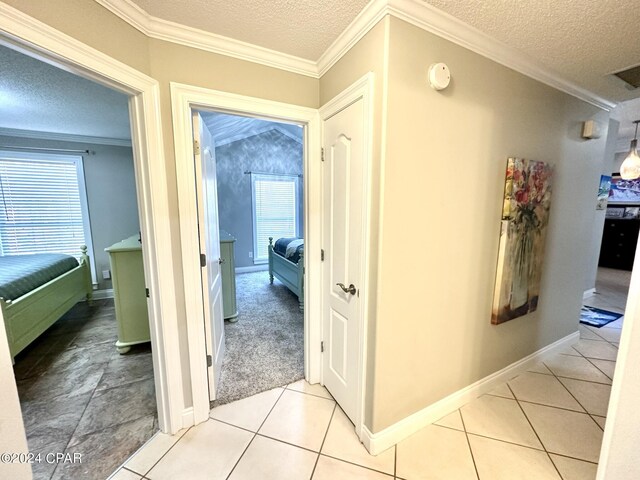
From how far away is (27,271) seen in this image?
2557mm

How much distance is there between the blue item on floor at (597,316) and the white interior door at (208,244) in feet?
13.6

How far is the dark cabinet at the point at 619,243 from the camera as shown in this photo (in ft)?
17.8

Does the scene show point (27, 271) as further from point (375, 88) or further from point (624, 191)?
point (624, 191)

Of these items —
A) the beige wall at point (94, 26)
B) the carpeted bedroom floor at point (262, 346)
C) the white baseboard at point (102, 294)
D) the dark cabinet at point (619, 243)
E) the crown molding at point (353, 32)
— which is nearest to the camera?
the beige wall at point (94, 26)

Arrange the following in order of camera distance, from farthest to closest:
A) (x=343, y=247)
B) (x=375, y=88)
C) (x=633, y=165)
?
(x=633, y=165)
(x=343, y=247)
(x=375, y=88)

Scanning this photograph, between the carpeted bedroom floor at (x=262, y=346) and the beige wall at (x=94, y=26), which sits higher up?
the beige wall at (x=94, y=26)

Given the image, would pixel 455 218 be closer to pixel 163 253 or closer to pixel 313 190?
pixel 313 190

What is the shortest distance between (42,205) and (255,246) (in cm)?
321

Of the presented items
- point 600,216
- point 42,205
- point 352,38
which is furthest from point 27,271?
point 600,216

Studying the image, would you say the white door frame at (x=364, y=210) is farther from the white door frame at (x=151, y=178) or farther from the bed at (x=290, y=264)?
the bed at (x=290, y=264)

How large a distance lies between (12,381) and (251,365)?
177 centimetres

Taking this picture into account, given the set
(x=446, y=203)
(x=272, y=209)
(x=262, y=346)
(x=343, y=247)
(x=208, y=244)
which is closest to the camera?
(x=446, y=203)

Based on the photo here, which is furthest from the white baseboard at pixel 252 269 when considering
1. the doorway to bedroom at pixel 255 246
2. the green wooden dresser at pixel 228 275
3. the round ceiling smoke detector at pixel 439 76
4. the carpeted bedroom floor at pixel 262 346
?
the round ceiling smoke detector at pixel 439 76

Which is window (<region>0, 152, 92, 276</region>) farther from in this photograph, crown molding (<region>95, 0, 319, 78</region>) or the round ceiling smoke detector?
the round ceiling smoke detector
